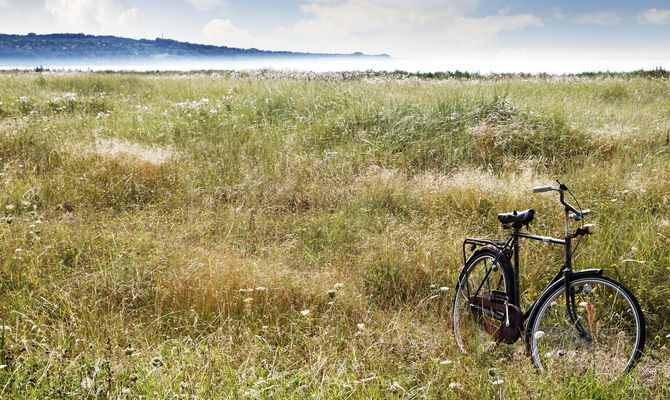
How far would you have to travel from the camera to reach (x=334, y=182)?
676 centimetres

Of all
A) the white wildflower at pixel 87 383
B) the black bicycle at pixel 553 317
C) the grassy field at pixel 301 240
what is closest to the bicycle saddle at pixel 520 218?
the black bicycle at pixel 553 317

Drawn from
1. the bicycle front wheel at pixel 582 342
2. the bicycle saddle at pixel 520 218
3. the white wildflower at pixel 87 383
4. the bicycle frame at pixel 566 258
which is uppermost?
the bicycle saddle at pixel 520 218

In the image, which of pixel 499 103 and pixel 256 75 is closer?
pixel 499 103

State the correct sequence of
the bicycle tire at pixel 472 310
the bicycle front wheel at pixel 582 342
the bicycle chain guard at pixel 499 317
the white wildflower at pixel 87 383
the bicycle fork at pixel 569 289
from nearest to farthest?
1. the white wildflower at pixel 87 383
2. the bicycle front wheel at pixel 582 342
3. the bicycle fork at pixel 569 289
4. the bicycle chain guard at pixel 499 317
5. the bicycle tire at pixel 472 310

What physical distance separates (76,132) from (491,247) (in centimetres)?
877

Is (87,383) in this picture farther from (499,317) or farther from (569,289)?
(569,289)

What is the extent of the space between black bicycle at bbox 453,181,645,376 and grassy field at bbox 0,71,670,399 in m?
0.15

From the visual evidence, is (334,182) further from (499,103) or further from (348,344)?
(499,103)

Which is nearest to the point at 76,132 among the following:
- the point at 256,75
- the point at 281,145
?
the point at 281,145

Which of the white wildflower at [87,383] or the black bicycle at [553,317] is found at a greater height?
the black bicycle at [553,317]

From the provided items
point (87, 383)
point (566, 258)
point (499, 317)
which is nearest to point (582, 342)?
point (499, 317)

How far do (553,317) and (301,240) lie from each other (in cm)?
280

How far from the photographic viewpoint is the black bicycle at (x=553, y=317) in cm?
279

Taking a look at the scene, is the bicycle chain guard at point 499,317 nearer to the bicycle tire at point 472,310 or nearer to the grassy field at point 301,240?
the bicycle tire at point 472,310
